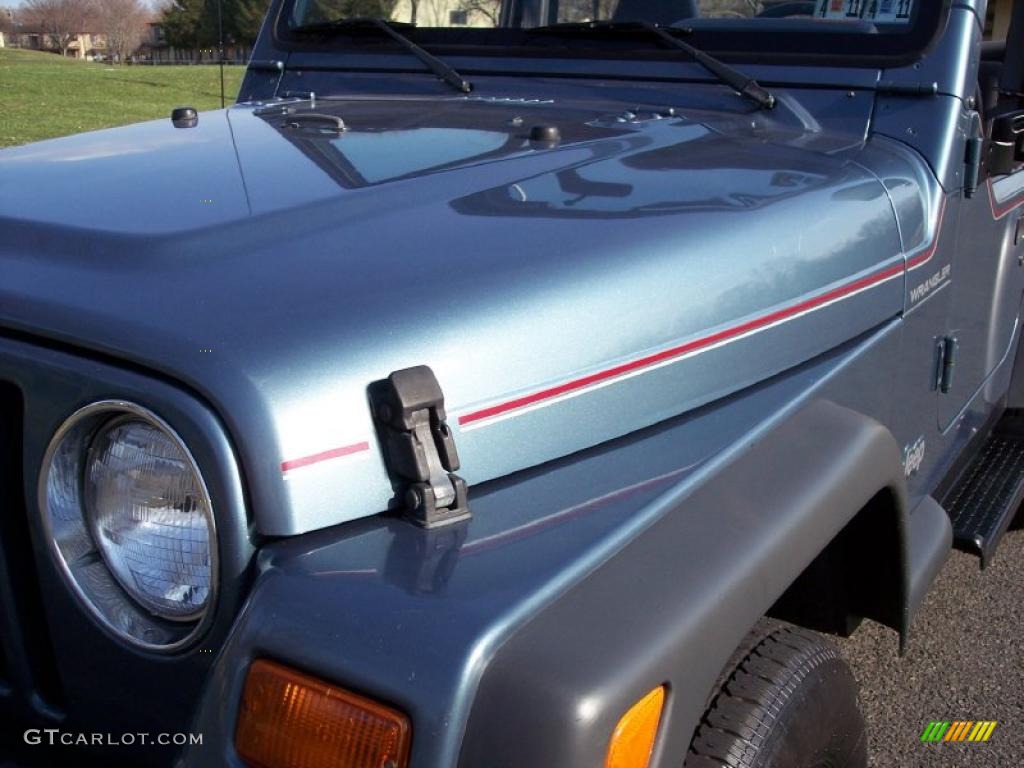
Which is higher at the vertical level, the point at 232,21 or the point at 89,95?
the point at 232,21

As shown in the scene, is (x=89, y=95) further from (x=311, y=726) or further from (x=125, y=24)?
(x=311, y=726)

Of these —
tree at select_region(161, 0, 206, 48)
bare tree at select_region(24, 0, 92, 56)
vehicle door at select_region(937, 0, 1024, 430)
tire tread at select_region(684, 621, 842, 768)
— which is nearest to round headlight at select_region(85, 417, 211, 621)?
tire tread at select_region(684, 621, 842, 768)

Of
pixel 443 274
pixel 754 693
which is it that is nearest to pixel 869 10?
pixel 443 274

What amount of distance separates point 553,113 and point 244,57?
1.34 meters

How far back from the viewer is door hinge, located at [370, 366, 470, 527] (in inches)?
49.8

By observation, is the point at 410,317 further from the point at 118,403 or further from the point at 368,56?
the point at 368,56

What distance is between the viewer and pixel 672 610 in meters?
1.21

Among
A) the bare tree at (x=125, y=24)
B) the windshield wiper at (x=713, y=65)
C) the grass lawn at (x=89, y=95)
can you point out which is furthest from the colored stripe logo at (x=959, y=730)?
the grass lawn at (x=89, y=95)

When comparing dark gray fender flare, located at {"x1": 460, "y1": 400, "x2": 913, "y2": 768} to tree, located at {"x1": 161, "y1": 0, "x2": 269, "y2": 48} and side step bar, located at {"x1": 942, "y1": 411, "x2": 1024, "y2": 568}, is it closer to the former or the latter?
side step bar, located at {"x1": 942, "y1": 411, "x2": 1024, "y2": 568}

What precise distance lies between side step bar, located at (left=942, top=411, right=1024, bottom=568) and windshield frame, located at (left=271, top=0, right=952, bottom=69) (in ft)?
3.34

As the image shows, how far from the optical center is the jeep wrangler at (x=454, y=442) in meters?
1.17

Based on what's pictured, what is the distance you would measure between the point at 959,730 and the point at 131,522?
204cm

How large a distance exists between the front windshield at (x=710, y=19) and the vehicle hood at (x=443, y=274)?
448 mm

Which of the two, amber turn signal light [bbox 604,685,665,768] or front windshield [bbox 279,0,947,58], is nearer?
amber turn signal light [bbox 604,685,665,768]
